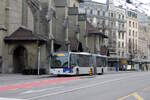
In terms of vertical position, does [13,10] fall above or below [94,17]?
below

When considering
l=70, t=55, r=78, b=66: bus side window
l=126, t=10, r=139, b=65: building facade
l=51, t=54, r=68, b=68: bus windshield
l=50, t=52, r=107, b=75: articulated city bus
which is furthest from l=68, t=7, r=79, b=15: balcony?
l=126, t=10, r=139, b=65: building facade

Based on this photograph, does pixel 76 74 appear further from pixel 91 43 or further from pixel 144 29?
pixel 144 29

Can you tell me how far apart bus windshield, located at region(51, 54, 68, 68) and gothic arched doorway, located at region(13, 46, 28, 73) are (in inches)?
307

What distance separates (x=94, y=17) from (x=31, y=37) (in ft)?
197

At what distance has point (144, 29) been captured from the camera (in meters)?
133

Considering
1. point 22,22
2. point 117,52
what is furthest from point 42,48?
point 117,52

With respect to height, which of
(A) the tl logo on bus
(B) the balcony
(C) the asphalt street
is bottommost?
(C) the asphalt street

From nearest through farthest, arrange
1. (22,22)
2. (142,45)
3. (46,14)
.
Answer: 1. (22,22)
2. (46,14)
3. (142,45)

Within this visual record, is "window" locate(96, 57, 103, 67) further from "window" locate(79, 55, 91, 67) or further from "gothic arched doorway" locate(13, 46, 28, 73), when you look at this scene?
"gothic arched doorway" locate(13, 46, 28, 73)

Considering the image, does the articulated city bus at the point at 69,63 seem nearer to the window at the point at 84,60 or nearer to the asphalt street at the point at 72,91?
the window at the point at 84,60

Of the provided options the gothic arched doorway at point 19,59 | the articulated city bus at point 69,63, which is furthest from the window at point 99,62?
the gothic arched doorway at point 19,59

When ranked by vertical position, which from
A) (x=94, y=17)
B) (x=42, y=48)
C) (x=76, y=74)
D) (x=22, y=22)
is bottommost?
(x=76, y=74)

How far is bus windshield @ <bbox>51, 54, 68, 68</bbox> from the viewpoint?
40000 mm

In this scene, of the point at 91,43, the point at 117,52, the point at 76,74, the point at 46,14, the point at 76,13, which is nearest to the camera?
the point at 76,74
